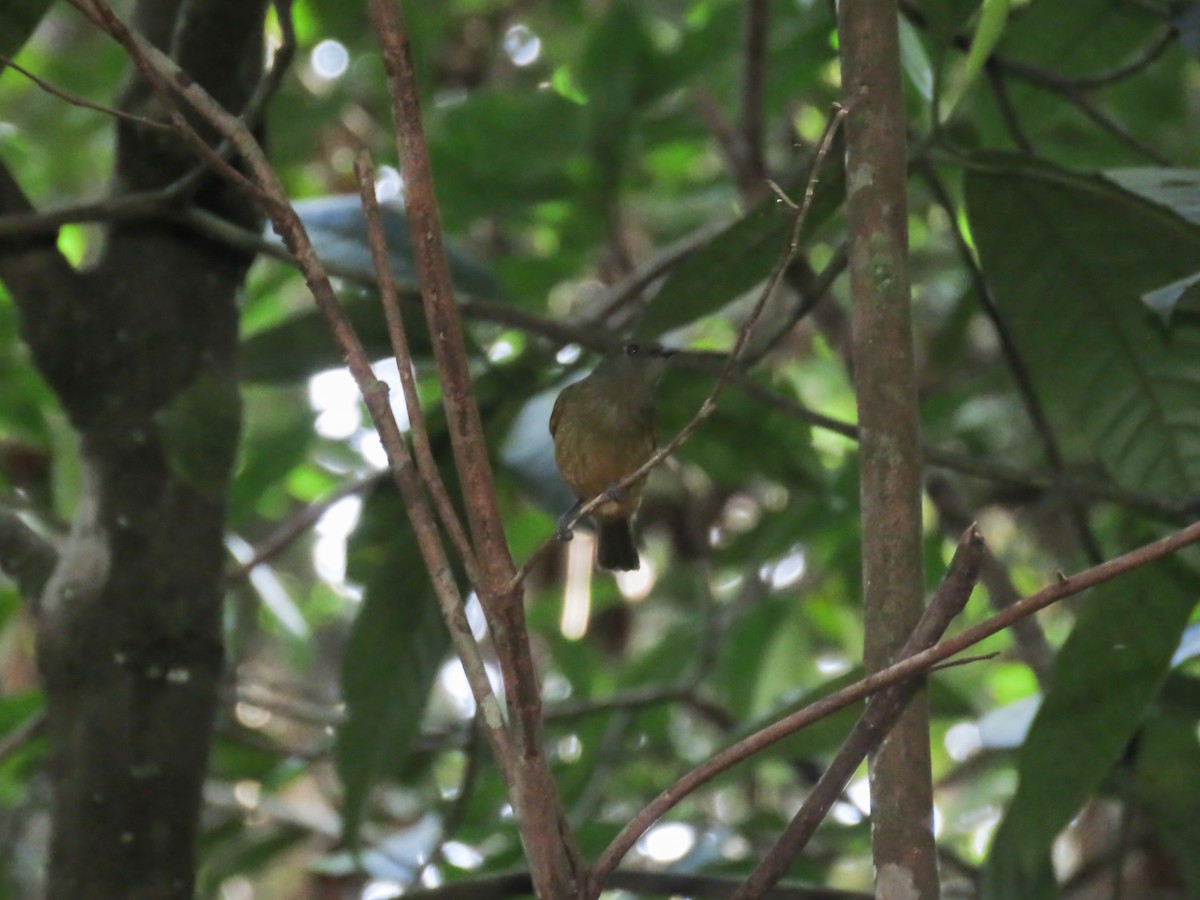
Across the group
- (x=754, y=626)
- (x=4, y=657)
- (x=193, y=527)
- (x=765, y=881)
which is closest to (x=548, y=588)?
(x=754, y=626)

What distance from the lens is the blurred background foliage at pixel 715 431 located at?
245 cm

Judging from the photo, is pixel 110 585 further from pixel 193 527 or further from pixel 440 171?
pixel 440 171

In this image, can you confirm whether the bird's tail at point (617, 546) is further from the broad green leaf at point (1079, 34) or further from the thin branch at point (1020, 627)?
the broad green leaf at point (1079, 34)

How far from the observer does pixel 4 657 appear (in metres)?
5.35

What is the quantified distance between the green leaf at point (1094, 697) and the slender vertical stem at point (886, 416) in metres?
0.79

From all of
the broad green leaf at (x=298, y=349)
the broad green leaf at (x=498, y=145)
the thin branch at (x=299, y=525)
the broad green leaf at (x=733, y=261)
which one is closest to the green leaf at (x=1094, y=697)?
the broad green leaf at (x=733, y=261)

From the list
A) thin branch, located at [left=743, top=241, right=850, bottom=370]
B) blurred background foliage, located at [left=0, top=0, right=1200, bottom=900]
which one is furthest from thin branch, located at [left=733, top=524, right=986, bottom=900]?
blurred background foliage, located at [left=0, top=0, right=1200, bottom=900]

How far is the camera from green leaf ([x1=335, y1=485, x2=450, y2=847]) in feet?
9.35

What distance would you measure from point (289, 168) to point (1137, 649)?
10.5ft

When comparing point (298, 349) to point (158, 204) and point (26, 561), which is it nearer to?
point (158, 204)

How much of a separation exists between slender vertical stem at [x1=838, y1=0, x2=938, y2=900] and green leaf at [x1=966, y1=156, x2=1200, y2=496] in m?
0.68

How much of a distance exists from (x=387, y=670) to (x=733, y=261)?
1062 millimetres

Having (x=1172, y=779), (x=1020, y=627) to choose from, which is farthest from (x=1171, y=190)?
(x=1020, y=627)

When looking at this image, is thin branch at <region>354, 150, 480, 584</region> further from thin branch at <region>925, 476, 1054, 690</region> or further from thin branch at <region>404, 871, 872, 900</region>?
thin branch at <region>925, 476, 1054, 690</region>
